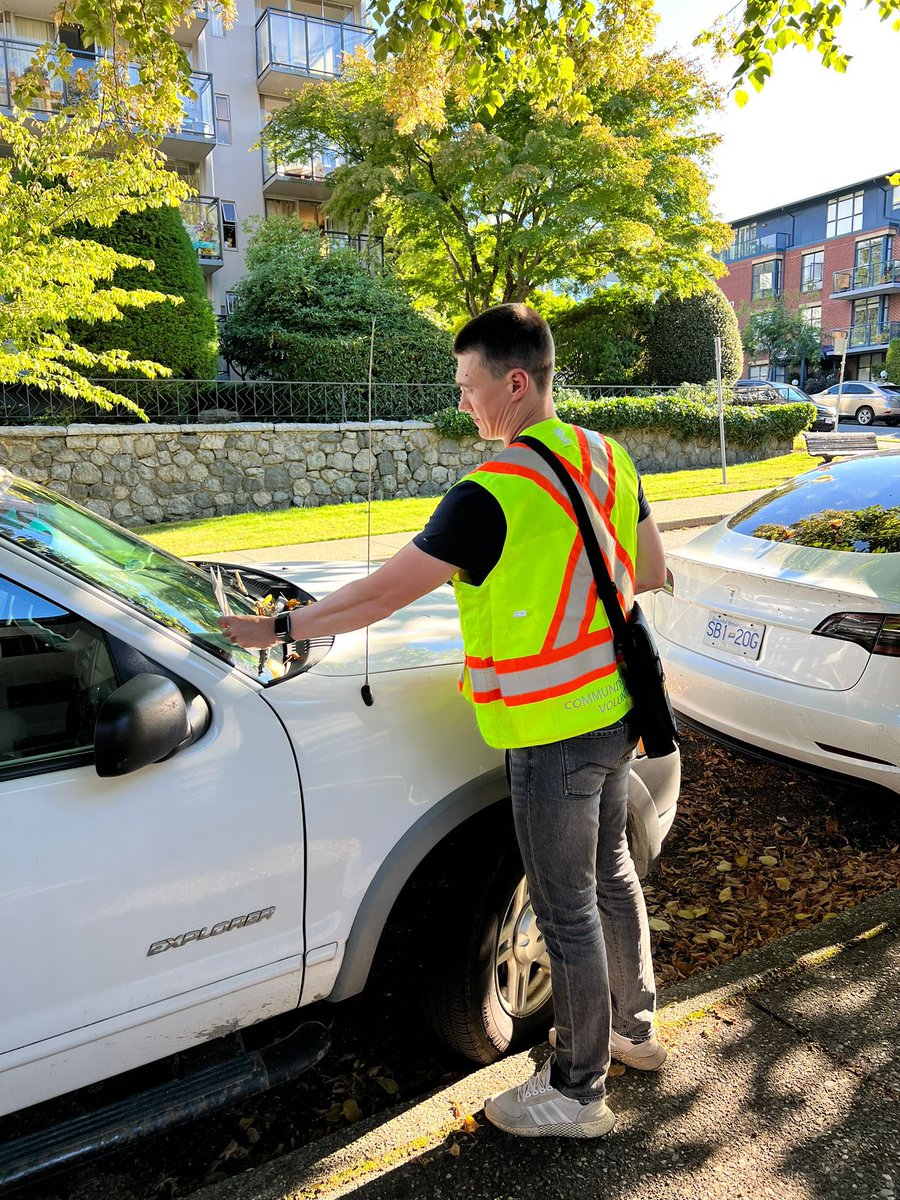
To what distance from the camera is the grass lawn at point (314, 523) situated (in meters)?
10.9

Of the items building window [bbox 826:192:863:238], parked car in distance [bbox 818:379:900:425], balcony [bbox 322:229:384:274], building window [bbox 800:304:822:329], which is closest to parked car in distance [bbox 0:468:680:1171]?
balcony [bbox 322:229:384:274]

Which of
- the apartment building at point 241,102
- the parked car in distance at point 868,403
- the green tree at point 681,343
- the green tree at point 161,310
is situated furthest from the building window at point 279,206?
the parked car in distance at point 868,403

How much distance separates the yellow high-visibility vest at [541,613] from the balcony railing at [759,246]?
58769mm

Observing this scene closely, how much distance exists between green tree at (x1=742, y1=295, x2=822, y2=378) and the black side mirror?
5190cm

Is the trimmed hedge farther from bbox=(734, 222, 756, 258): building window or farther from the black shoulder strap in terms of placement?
bbox=(734, 222, 756, 258): building window

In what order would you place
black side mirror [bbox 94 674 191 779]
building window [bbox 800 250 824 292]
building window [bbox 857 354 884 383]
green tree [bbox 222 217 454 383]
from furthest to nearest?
building window [bbox 800 250 824 292], building window [bbox 857 354 884 383], green tree [bbox 222 217 454 383], black side mirror [bbox 94 674 191 779]

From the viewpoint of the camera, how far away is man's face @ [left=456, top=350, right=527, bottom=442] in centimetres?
199

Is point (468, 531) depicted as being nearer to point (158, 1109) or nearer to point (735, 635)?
point (158, 1109)

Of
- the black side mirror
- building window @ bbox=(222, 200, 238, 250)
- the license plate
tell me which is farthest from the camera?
building window @ bbox=(222, 200, 238, 250)

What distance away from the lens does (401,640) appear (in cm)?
247

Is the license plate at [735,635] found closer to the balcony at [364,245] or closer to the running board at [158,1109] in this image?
the running board at [158,1109]

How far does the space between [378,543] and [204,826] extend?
8532 millimetres

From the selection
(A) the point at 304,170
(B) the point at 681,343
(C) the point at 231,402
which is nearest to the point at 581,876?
(C) the point at 231,402

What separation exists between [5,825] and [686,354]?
858 inches
